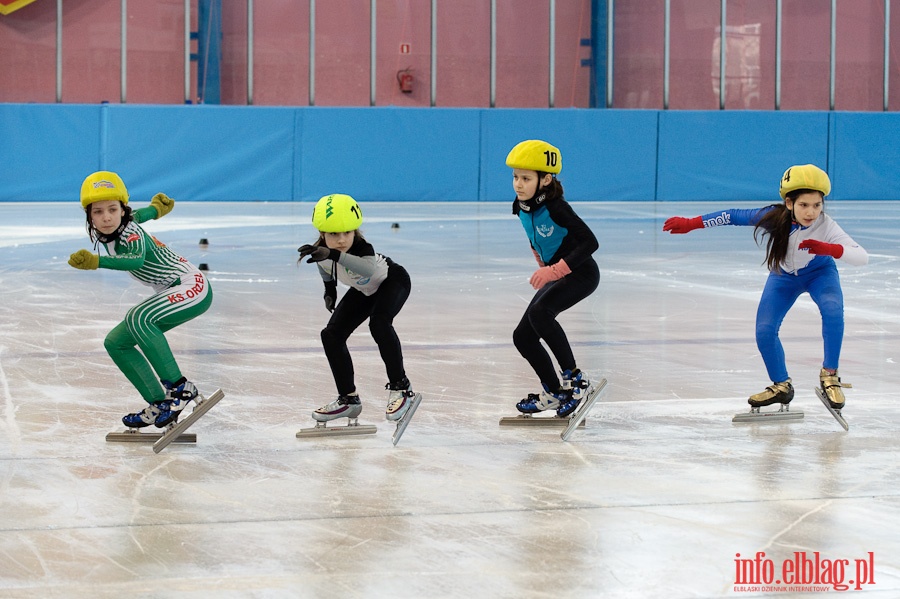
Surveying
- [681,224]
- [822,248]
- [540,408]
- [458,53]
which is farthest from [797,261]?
[458,53]

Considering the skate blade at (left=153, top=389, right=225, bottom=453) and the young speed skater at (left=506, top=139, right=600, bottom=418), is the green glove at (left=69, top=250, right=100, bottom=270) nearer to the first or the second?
the skate blade at (left=153, top=389, right=225, bottom=453)

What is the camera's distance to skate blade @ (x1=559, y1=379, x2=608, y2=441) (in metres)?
5.15

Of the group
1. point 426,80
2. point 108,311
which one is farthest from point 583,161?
point 108,311

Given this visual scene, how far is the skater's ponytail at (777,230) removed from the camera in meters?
5.52

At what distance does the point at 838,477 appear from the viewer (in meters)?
4.41

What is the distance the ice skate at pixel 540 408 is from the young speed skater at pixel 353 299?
0.49 metres

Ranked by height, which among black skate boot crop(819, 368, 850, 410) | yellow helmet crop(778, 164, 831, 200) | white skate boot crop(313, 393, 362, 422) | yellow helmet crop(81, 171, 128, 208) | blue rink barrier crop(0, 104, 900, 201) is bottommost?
white skate boot crop(313, 393, 362, 422)

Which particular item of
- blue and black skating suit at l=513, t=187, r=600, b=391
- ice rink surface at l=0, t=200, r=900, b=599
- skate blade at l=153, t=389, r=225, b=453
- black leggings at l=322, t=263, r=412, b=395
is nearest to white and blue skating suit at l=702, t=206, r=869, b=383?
ice rink surface at l=0, t=200, r=900, b=599

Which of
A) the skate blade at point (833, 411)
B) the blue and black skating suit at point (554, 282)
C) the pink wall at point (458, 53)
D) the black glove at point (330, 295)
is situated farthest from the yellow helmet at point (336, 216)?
the pink wall at point (458, 53)

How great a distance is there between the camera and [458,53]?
2478cm

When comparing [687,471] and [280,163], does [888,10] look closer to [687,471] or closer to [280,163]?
[280,163]

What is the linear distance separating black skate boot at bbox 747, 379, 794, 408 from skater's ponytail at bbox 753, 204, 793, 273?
0.55m

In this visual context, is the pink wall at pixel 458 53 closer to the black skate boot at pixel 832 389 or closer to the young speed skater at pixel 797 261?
the young speed skater at pixel 797 261

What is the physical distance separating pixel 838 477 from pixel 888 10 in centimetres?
2354
